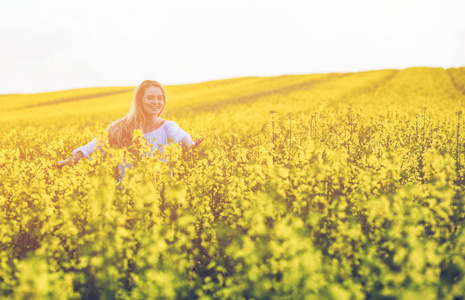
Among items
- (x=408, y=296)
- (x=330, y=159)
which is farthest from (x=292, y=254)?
(x=330, y=159)

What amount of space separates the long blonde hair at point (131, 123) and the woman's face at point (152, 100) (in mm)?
81

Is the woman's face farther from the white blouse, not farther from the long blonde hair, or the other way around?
the white blouse

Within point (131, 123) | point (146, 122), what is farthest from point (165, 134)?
point (131, 123)

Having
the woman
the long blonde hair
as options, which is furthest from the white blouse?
the long blonde hair

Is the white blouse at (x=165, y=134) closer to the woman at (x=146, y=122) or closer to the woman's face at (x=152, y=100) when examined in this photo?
the woman at (x=146, y=122)

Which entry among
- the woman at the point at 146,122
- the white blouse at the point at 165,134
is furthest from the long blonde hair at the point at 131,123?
the white blouse at the point at 165,134

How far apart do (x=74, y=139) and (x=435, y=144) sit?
423 inches

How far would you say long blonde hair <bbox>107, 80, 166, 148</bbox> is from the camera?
564 cm

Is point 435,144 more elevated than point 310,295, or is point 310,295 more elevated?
point 435,144

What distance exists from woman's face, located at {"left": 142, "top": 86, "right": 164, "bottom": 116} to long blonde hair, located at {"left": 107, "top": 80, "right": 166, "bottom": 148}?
0.08 metres

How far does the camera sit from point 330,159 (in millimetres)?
4480

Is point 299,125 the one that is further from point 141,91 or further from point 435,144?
point 141,91

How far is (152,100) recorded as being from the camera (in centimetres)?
571

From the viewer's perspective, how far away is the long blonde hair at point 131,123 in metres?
5.64
